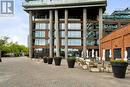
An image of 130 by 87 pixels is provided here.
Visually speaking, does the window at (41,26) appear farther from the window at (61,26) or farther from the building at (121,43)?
the building at (121,43)

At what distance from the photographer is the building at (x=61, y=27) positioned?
10288 centimetres

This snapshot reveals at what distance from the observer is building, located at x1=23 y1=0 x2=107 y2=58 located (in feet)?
338

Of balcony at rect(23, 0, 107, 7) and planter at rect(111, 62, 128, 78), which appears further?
balcony at rect(23, 0, 107, 7)

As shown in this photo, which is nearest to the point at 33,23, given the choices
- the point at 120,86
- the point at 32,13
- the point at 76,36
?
the point at 32,13

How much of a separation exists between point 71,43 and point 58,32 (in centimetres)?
765

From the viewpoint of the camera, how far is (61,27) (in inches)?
4328

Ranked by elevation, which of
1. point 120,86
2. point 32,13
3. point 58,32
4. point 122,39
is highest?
point 32,13

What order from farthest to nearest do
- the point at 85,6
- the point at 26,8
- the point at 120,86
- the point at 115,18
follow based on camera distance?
the point at 115,18 < the point at 26,8 < the point at 85,6 < the point at 120,86

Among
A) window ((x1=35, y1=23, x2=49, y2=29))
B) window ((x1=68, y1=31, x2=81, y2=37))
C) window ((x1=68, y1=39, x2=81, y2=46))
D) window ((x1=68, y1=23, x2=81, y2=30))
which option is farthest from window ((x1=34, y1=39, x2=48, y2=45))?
window ((x1=68, y1=23, x2=81, y2=30))

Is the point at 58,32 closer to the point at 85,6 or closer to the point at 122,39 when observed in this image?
the point at 85,6

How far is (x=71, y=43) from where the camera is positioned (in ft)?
359

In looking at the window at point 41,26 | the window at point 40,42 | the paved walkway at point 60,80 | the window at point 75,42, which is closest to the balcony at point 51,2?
the window at point 41,26

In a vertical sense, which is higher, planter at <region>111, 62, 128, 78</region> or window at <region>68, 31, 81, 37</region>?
window at <region>68, 31, 81, 37</region>

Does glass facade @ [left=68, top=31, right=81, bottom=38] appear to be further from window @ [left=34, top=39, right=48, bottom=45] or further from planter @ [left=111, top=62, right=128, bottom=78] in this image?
planter @ [left=111, top=62, right=128, bottom=78]
